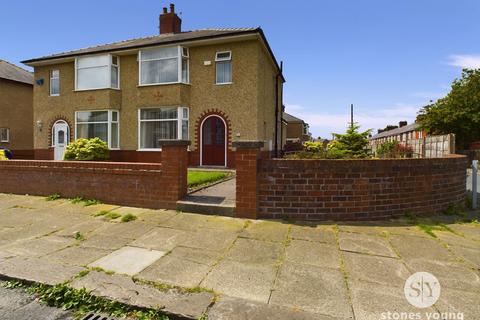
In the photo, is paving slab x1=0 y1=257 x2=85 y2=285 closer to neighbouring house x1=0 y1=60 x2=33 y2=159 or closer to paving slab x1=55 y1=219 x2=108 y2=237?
paving slab x1=55 y1=219 x2=108 y2=237

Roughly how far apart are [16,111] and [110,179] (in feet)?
66.8

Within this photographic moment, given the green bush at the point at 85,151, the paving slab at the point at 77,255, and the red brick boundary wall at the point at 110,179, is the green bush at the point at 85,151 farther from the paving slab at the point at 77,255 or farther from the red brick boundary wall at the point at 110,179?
the paving slab at the point at 77,255

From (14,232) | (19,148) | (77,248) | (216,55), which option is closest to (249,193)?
(77,248)

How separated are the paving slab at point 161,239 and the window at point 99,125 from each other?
1136 centimetres

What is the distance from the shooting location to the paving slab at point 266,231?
4.29m

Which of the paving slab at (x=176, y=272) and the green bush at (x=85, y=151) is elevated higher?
the green bush at (x=85, y=151)

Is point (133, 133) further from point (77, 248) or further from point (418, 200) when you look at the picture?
point (418, 200)

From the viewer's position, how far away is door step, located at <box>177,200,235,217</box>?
210 inches

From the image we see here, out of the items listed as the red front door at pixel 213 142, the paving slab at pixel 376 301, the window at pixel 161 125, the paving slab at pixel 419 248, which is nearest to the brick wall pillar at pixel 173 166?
the paving slab at pixel 376 301

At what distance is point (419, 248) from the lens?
3.91m

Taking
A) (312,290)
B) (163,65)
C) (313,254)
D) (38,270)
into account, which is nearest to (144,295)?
(38,270)

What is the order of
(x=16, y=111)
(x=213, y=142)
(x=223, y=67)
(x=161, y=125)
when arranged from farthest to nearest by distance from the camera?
(x=16, y=111) → (x=161, y=125) → (x=213, y=142) → (x=223, y=67)

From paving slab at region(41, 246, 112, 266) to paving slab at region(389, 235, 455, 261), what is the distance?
4184mm

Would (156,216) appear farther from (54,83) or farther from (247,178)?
(54,83)
